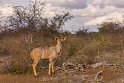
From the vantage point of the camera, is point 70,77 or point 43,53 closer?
point 70,77

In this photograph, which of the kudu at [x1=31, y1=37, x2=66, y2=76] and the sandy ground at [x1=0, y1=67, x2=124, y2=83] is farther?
the kudu at [x1=31, y1=37, x2=66, y2=76]

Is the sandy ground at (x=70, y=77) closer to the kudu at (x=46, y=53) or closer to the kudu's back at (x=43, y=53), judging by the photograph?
the kudu at (x=46, y=53)

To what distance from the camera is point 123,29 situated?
121 ft

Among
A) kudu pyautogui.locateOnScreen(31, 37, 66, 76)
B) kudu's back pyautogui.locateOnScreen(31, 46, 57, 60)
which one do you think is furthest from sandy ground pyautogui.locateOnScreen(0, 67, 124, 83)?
kudu's back pyautogui.locateOnScreen(31, 46, 57, 60)

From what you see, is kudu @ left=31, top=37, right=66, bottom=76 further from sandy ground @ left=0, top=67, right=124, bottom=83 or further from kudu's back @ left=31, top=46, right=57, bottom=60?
sandy ground @ left=0, top=67, right=124, bottom=83

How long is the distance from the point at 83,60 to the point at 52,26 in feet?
17.3

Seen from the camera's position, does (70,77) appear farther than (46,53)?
No

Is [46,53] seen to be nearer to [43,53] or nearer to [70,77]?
[43,53]

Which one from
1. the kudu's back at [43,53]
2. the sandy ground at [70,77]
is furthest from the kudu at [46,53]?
the sandy ground at [70,77]

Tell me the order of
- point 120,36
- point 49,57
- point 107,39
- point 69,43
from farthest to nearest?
point 120,36 → point 107,39 → point 69,43 → point 49,57

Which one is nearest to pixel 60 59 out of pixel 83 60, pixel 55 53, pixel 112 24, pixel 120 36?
pixel 83 60

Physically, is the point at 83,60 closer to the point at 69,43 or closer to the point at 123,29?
the point at 69,43

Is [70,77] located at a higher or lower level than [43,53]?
lower

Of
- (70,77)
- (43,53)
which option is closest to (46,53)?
(43,53)
